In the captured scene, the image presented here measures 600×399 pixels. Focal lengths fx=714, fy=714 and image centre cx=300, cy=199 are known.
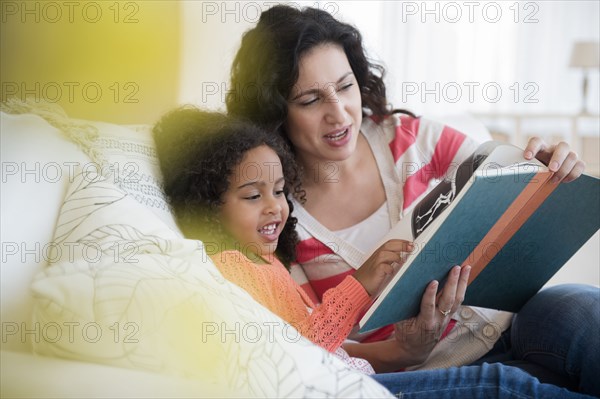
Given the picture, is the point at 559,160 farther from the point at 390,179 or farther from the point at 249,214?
the point at 249,214

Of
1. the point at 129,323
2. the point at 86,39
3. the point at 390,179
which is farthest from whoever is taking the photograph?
the point at 390,179

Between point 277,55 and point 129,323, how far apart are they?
783 mm

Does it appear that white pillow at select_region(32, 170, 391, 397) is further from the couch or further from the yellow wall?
the yellow wall

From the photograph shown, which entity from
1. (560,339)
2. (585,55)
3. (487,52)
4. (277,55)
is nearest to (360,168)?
(277,55)

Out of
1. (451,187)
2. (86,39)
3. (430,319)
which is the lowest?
(430,319)

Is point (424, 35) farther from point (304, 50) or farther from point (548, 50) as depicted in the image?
point (304, 50)

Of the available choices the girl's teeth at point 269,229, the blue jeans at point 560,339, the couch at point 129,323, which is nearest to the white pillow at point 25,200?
the couch at point 129,323

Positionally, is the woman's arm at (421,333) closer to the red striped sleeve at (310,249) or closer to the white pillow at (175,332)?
the red striped sleeve at (310,249)

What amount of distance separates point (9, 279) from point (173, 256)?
8.1 inches

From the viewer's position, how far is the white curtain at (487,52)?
4660 millimetres

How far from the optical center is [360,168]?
5.07 ft

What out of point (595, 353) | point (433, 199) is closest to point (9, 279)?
point (433, 199)

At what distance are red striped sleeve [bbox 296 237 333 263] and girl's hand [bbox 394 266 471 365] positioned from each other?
0.24m

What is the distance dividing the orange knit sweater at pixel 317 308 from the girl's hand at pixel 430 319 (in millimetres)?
104
